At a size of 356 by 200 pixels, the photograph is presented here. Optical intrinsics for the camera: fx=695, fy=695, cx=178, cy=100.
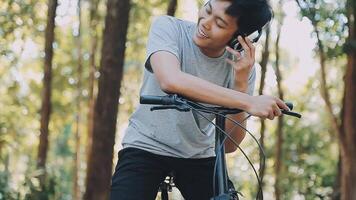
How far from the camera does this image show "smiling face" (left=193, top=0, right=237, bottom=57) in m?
2.57

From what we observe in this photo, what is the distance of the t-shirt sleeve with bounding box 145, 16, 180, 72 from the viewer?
2594 millimetres

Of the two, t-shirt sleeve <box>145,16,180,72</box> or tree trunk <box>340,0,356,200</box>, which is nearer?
t-shirt sleeve <box>145,16,180,72</box>

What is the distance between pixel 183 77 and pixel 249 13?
40 centimetres

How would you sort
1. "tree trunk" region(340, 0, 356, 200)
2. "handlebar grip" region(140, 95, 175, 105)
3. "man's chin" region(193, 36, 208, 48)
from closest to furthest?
1. "handlebar grip" region(140, 95, 175, 105)
2. "man's chin" region(193, 36, 208, 48)
3. "tree trunk" region(340, 0, 356, 200)

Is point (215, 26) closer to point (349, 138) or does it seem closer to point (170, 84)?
point (170, 84)

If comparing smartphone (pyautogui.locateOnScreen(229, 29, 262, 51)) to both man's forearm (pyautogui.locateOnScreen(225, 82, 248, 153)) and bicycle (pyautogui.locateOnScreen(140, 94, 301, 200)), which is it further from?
bicycle (pyautogui.locateOnScreen(140, 94, 301, 200))

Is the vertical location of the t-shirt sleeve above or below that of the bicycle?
above

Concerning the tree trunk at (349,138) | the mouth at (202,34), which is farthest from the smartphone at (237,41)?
the tree trunk at (349,138)

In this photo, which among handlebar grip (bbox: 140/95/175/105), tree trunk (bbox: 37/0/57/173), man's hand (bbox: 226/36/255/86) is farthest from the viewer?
tree trunk (bbox: 37/0/57/173)

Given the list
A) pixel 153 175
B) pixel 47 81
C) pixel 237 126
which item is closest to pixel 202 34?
pixel 237 126

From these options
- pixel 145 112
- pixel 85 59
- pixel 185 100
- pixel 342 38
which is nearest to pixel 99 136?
pixel 342 38

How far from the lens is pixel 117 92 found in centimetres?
714

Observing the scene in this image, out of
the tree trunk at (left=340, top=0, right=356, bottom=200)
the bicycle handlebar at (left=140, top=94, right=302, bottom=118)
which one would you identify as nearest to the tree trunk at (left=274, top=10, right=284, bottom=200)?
the tree trunk at (left=340, top=0, right=356, bottom=200)

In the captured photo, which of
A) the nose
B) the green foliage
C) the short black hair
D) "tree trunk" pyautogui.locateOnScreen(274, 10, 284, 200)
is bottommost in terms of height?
"tree trunk" pyautogui.locateOnScreen(274, 10, 284, 200)
